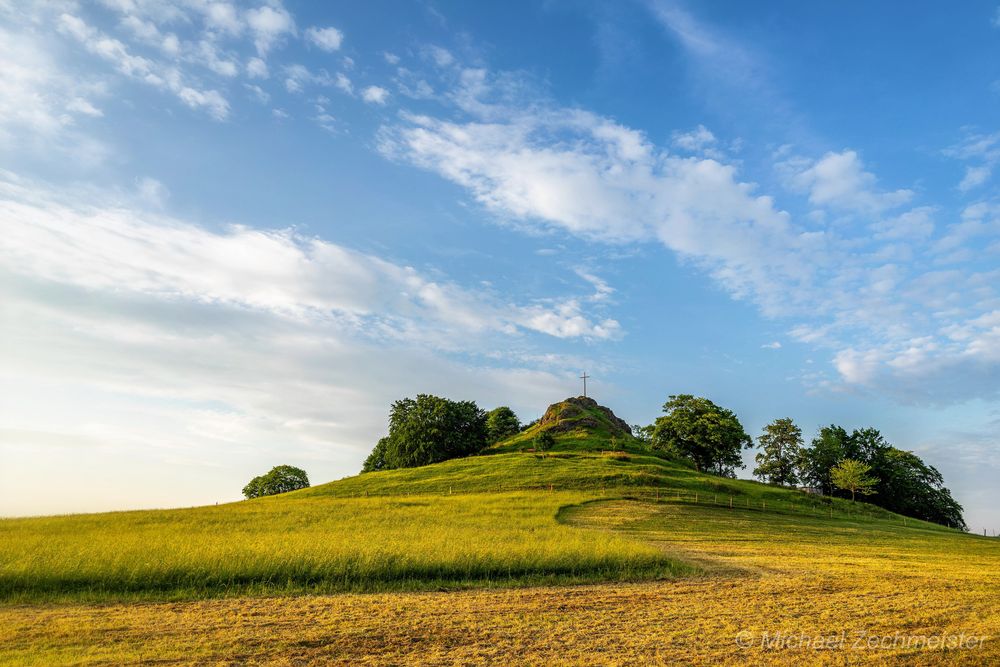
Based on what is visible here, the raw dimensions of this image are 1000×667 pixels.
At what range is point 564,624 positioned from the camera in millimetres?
16172

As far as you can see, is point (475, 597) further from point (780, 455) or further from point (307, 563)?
point (780, 455)

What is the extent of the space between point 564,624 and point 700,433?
317 ft

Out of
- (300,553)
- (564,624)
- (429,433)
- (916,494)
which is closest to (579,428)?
(429,433)

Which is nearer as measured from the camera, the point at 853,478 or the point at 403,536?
the point at 403,536

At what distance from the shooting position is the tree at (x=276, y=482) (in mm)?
111625

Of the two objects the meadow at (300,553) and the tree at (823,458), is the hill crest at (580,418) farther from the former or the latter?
the meadow at (300,553)

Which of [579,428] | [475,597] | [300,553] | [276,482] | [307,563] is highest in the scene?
[579,428]

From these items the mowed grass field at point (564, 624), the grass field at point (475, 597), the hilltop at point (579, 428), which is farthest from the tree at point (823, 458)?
the mowed grass field at point (564, 624)

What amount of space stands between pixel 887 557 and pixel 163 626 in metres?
39.4

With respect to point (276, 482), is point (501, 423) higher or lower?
higher

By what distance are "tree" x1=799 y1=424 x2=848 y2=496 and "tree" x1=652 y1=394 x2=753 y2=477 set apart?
12.2m

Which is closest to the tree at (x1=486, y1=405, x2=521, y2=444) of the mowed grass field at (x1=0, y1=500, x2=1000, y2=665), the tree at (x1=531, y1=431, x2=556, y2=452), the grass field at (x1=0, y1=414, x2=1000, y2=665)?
the tree at (x1=531, y1=431, x2=556, y2=452)

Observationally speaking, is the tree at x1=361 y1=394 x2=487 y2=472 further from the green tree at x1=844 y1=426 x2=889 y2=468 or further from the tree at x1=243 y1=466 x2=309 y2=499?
the green tree at x1=844 y1=426 x2=889 y2=468

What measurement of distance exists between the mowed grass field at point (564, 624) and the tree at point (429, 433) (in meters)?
79.1
